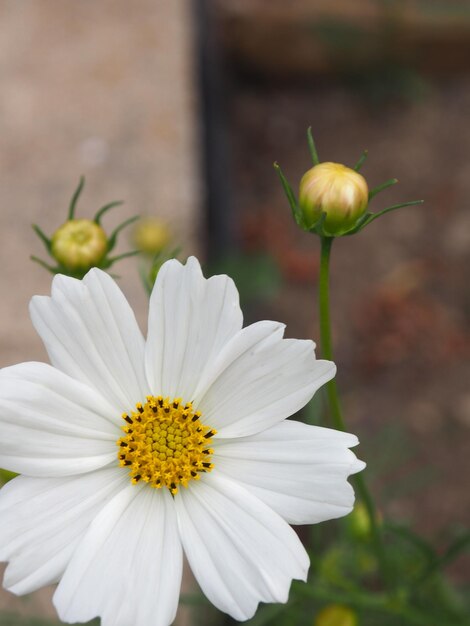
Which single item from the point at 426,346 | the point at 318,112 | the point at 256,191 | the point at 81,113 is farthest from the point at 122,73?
the point at 426,346

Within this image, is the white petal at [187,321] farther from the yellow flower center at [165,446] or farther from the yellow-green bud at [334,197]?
the yellow-green bud at [334,197]

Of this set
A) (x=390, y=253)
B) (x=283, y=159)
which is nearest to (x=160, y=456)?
(x=390, y=253)

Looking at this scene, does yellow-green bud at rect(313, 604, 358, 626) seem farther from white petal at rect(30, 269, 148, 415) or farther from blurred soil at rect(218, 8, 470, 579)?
blurred soil at rect(218, 8, 470, 579)

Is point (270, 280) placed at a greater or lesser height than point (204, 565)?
greater

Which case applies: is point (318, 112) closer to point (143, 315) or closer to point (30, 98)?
point (30, 98)

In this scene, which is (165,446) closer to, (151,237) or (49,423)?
(49,423)

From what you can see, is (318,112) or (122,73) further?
(318,112)
